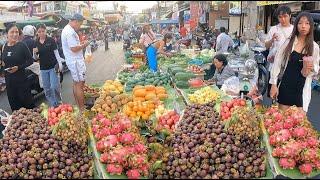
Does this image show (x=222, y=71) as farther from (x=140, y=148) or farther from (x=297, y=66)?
(x=140, y=148)

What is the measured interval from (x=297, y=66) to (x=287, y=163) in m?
1.59

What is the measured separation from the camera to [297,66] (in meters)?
4.36

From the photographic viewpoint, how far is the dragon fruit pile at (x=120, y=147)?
3.07 m

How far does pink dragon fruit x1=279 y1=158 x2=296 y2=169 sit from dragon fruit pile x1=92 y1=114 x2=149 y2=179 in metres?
1.10

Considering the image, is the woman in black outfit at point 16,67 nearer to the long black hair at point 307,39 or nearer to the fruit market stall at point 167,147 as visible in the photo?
the fruit market stall at point 167,147

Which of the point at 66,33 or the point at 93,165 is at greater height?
the point at 66,33

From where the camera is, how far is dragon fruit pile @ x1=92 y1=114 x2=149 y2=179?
3072 millimetres

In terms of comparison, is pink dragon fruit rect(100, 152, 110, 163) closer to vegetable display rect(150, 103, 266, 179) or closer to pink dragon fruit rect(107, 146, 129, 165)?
pink dragon fruit rect(107, 146, 129, 165)

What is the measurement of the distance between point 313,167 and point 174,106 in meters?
2.35

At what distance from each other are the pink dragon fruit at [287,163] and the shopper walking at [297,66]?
55.4 inches

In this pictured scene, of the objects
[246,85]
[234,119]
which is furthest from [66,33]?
[234,119]

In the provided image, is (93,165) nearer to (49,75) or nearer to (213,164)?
(213,164)

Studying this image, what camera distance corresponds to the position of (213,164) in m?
3.21

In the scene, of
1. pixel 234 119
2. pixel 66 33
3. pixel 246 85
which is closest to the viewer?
pixel 234 119
